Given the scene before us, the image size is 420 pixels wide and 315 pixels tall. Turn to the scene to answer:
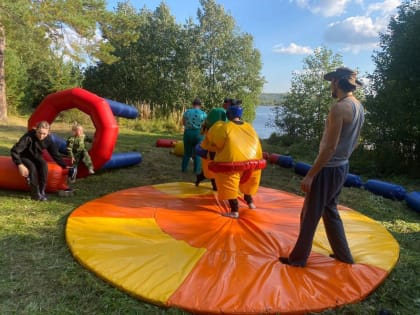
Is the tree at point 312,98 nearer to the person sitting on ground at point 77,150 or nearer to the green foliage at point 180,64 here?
the person sitting on ground at point 77,150

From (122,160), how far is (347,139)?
17.9 feet

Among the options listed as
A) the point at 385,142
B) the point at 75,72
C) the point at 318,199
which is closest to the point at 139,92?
the point at 75,72

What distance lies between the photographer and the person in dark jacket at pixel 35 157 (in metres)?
5.20

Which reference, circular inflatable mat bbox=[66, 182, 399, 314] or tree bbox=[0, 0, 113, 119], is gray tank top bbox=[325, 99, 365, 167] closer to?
circular inflatable mat bbox=[66, 182, 399, 314]

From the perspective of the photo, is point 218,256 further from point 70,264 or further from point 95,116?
point 95,116

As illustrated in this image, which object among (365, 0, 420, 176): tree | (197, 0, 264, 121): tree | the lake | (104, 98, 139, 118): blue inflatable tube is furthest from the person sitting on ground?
A: (197, 0, 264, 121): tree

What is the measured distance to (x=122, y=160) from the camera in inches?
307

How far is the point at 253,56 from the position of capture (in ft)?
86.4

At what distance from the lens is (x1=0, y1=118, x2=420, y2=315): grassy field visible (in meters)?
2.86

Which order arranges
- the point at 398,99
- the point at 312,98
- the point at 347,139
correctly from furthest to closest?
the point at 312,98 → the point at 398,99 → the point at 347,139

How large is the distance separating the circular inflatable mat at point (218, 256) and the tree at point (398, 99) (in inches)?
180

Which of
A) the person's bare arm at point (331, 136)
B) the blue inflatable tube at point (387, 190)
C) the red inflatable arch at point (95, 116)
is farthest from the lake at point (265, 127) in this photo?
the person's bare arm at point (331, 136)

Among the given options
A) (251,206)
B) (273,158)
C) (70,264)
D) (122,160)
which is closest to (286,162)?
(273,158)

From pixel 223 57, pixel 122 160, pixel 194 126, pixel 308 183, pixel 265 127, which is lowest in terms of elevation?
pixel 122 160
